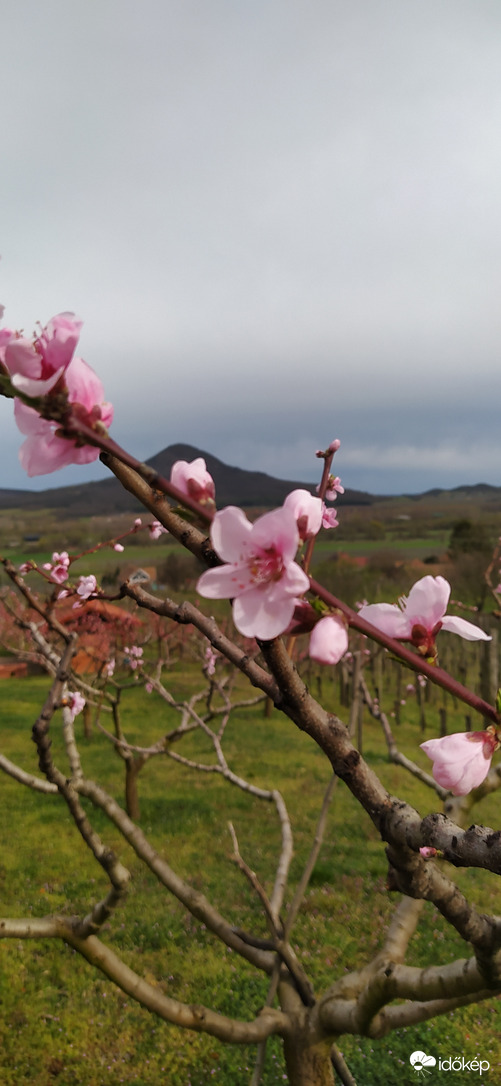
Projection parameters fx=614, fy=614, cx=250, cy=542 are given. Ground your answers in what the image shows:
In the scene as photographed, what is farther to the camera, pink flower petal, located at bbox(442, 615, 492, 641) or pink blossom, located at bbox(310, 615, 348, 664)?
pink flower petal, located at bbox(442, 615, 492, 641)

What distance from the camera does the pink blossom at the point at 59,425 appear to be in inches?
27.1

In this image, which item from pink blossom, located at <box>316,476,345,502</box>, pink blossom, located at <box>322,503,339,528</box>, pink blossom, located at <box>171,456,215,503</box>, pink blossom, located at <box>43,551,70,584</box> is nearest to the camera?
pink blossom, located at <box>171,456,215,503</box>

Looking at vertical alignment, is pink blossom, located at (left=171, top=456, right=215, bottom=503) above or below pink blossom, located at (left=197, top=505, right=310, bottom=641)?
above

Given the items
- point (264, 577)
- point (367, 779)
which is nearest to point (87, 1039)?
point (367, 779)

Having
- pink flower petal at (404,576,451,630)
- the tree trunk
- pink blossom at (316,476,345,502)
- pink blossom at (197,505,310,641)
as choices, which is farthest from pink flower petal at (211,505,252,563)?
the tree trunk

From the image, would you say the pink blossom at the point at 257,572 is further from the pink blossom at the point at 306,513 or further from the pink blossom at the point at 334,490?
the pink blossom at the point at 334,490

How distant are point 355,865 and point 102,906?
574cm

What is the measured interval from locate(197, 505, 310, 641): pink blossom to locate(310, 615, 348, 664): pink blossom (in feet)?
0.14

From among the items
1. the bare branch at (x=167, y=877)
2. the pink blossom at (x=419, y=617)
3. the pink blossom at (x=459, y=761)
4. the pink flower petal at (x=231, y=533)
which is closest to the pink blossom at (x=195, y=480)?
the pink flower petal at (x=231, y=533)

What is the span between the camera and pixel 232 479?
84.9m

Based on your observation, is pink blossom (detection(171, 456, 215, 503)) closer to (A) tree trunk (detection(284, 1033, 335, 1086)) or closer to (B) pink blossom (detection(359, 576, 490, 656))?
(B) pink blossom (detection(359, 576, 490, 656))

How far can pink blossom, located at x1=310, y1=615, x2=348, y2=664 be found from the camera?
693mm

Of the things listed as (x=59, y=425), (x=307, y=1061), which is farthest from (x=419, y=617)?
(x=307, y=1061)


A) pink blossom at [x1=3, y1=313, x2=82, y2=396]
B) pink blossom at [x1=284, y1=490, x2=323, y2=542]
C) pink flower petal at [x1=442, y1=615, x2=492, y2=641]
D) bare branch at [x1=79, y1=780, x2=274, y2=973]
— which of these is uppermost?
pink blossom at [x1=3, y1=313, x2=82, y2=396]
